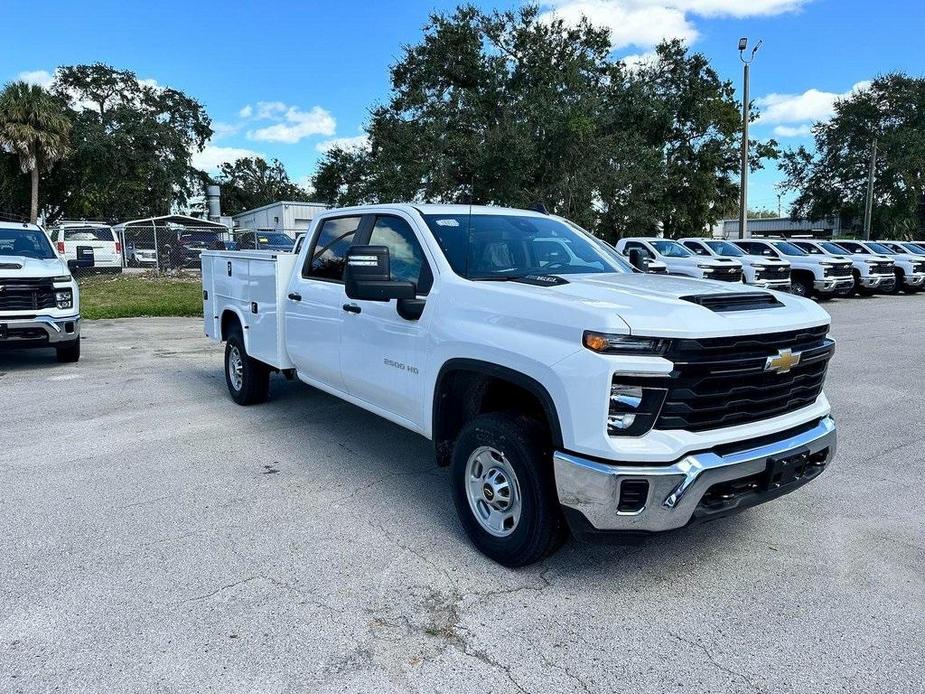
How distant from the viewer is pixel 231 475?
4.96 meters

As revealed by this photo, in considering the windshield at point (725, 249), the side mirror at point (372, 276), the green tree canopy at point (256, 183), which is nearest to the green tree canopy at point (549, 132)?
the windshield at point (725, 249)

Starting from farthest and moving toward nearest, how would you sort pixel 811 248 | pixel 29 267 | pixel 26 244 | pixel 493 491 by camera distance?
1. pixel 811 248
2. pixel 26 244
3. pixel 29 267
4. pixel 493 491

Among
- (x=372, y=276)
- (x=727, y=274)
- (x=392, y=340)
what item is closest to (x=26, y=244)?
(x=392, y=340)

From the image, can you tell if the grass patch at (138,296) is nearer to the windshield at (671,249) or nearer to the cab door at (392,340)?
the windshield at (671,249)

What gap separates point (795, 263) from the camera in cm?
1905

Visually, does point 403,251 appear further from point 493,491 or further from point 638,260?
point 638,260

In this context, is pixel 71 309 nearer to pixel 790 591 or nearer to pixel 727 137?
pixel 790 591

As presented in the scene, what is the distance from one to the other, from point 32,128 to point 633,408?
1476 inches

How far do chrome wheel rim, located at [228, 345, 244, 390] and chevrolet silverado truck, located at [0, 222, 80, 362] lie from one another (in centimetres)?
294

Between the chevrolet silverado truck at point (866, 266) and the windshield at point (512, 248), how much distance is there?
17.8 metres

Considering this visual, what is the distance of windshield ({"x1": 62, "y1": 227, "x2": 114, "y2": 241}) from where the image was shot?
2236cm

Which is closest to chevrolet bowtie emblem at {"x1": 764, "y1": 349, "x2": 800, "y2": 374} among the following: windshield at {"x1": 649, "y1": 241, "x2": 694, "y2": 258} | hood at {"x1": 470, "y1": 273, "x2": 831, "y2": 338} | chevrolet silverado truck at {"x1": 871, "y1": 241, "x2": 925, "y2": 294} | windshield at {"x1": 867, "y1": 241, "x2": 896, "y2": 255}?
hood at {"x1": 470, "y1": 273, "x2": 831, "y2": 338}

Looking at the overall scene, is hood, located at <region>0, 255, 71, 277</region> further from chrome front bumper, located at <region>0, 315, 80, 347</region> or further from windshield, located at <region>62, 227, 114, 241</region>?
windshield, located at <region>62, 227, 114, 241</region>

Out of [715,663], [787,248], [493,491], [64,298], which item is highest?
[787,248]
